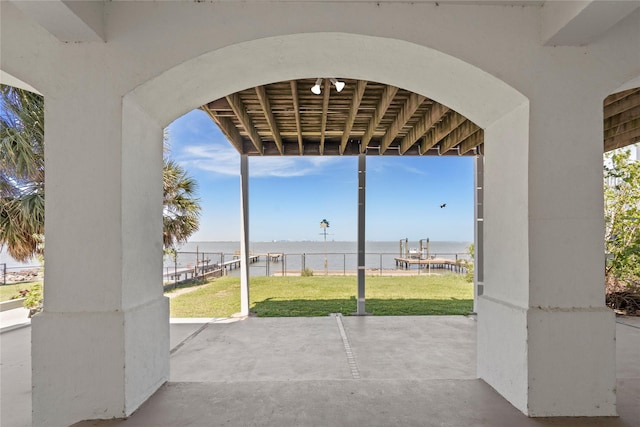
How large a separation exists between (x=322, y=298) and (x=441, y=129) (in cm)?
526

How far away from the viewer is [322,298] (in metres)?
8.94

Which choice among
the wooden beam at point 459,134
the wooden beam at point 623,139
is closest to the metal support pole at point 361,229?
the wooden beam at point 459,134

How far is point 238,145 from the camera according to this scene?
6.15 metres

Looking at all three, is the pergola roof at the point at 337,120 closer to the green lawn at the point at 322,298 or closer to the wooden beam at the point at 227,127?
the wooden beam at the point at 227,127

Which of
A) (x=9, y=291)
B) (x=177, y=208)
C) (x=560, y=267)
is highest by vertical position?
(x=177, y=208)

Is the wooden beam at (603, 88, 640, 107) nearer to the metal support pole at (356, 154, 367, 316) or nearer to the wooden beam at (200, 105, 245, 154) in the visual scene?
the metal support pole at (356, 154, 367, 316)

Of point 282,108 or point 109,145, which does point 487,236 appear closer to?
point 109,145

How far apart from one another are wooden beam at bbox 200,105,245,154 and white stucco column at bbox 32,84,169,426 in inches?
90.9

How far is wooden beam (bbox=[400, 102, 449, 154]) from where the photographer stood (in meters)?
4.48

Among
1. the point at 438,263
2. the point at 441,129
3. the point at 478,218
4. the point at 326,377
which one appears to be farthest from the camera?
the point at 438,263

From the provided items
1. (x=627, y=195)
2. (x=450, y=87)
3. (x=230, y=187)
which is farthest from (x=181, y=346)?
(x=230, y=187)

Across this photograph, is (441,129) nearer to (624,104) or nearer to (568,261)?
(624,104)

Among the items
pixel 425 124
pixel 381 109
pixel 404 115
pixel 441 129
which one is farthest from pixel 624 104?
pixel 381 109

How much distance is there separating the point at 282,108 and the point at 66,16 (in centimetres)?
315
